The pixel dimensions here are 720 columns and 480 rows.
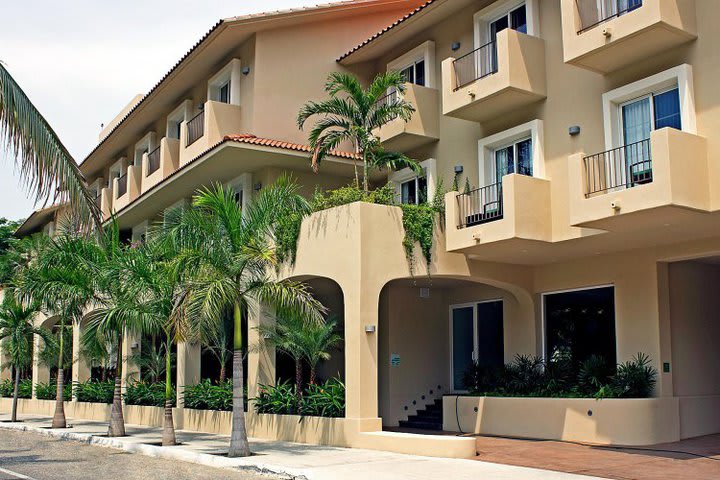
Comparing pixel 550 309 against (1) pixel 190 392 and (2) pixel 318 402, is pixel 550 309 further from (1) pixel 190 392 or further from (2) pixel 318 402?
(1) pixel 190 392

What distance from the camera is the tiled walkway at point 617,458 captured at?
1310cm

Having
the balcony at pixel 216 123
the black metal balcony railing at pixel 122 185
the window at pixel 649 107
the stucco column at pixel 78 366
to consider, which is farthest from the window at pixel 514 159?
the stucco column at pixel 78 366

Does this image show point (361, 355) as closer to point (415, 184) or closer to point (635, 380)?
point (635, 380)

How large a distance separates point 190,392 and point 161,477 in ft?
32.3

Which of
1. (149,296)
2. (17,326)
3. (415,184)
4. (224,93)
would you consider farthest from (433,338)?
(17,326)

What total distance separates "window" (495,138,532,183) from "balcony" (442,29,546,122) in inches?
32.9

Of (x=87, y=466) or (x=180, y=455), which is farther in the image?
(x=180, y=455)

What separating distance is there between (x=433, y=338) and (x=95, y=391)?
13.2 m

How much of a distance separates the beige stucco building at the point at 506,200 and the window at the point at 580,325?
5cm

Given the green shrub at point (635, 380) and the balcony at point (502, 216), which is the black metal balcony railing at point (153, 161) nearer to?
the balcony at point (502, 216)

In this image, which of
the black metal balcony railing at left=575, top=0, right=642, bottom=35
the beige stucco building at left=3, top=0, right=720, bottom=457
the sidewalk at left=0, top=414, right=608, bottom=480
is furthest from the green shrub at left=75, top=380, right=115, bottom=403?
the black metal balcony railing at left=575, top=0, right=642, bottom=35

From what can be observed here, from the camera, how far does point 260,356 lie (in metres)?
21.0

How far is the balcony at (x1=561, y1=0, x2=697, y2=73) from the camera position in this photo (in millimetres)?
14812

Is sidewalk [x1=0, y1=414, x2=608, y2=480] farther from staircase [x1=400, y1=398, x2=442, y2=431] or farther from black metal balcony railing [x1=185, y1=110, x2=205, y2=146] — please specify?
black metal balcony railing [x1=185, y1=110, x2=205, y2=146]
